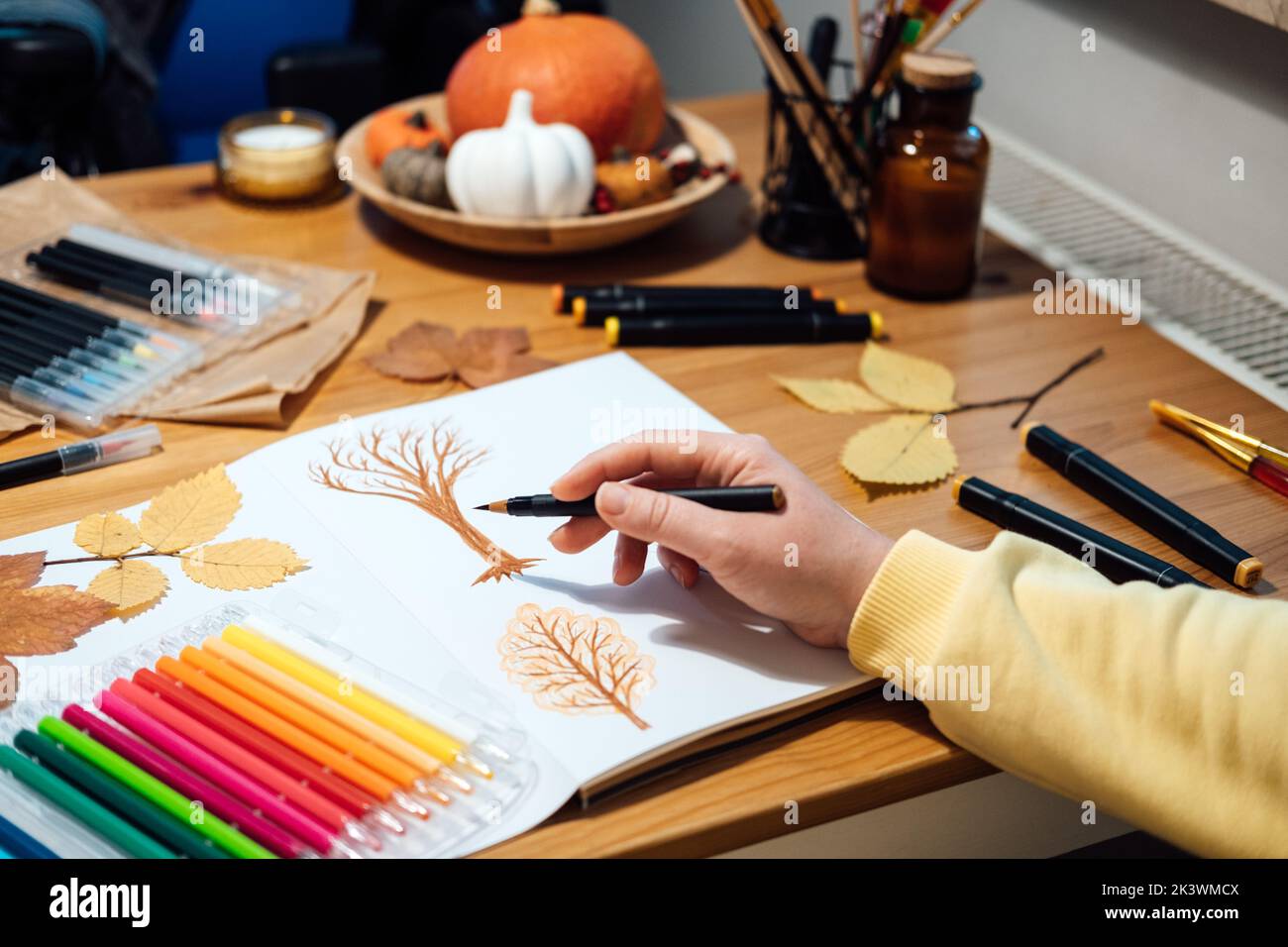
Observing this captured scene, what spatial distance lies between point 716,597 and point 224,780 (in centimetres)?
30

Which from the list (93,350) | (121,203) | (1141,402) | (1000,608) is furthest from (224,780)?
(121,203)

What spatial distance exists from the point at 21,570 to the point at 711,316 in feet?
1.91

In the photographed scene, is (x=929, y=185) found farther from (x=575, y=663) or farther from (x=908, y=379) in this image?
(x=575, y=663)

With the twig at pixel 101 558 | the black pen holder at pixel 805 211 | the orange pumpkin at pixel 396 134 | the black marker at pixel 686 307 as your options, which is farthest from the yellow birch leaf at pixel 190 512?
the black pen holder at pixel 805 211

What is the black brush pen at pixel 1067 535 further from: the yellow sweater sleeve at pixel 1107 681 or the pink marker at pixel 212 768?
the pink marker at pixel 212 768

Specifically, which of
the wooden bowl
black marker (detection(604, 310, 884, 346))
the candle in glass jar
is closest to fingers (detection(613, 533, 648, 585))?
black marker (detection(604, 310, 884, 346))

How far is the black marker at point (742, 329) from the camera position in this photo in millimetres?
1069

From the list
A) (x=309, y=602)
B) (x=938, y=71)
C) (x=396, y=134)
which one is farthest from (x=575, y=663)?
(x=396, y=134)

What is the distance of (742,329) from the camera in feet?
3.54

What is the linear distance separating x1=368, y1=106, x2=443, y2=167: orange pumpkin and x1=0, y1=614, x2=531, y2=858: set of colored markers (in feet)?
2.32

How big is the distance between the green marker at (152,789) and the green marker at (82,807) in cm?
2

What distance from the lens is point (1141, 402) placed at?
1006 mm
